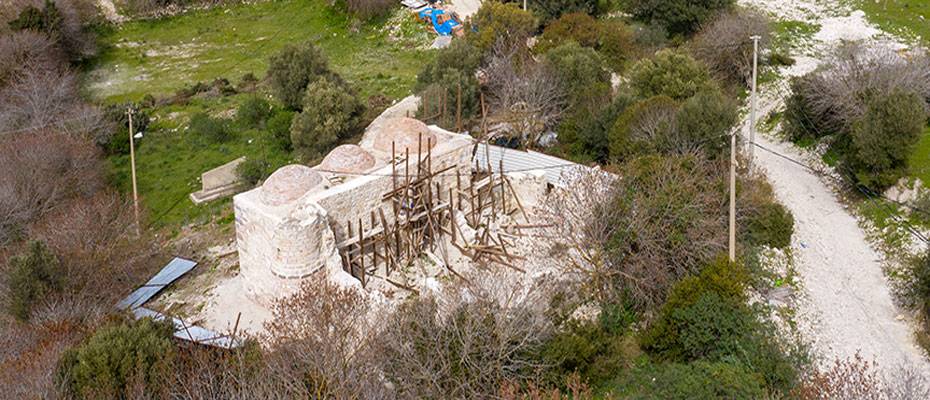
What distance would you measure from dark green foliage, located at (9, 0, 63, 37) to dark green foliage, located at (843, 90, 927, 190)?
4343cm

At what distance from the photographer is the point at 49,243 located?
927 inches

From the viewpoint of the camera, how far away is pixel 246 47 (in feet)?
165

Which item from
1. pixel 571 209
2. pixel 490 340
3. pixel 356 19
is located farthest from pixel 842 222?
pixel 356 19

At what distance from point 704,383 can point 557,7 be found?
1327 inches

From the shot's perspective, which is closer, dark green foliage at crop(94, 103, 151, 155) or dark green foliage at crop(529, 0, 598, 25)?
dark green foliage at crop(94, 103, 151, 155)

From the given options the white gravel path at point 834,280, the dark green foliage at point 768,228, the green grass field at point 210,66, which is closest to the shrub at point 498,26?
the green grass field at point 210,66

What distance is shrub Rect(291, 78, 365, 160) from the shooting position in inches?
1299

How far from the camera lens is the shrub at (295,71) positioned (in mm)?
37812

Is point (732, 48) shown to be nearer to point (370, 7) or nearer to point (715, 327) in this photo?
point (715, 327)

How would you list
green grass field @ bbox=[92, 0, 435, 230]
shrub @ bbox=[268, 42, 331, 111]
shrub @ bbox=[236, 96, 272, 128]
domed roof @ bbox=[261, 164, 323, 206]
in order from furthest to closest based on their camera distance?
1. shrub @ bbox=[268, 42, 331, 111]
2. shrub @ bbox=[236, 96, 272, 128]
3. green grass field @ bbox=[92, 0, 435, 230]
4. domed roof @ bbox=[261, 164, 323, 206]

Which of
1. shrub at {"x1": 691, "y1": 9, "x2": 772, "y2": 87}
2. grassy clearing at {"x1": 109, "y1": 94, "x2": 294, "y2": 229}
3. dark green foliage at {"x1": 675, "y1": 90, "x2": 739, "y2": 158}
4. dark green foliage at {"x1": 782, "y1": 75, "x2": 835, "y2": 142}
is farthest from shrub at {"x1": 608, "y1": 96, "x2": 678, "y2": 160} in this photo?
grassy clearing at {"x1": 109, "y1": 94, "x2": 294, "y2": 229}

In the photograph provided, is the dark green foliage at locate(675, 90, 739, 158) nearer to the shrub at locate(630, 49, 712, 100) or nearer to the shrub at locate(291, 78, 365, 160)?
the shrub at locate(630, 49, 712, 100)

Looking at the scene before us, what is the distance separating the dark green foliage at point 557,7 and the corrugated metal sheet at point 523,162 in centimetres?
1997

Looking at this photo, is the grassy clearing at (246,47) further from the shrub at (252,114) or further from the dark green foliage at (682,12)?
the dark green foliage at (682,12)
